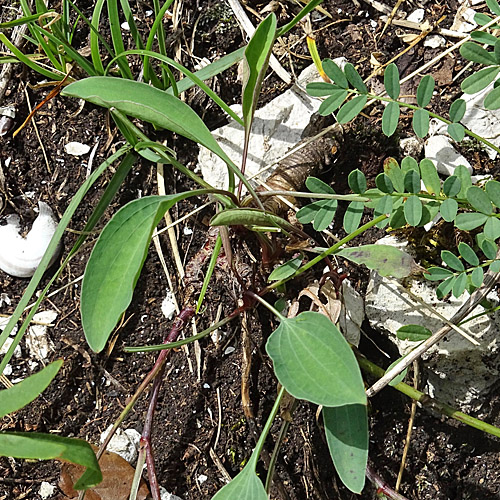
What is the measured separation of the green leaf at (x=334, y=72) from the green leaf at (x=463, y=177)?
0.84 ft

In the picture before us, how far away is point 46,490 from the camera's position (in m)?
1.40

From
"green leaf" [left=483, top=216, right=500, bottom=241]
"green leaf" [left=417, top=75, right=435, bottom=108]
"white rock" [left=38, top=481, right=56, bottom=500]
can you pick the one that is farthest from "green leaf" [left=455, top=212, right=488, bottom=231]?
"white rock" [left=38, top=481, right=56, bottom=500]

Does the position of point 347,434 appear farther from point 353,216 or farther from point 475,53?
point 475,53

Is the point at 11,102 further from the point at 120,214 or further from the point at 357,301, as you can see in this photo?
the point at 357,301

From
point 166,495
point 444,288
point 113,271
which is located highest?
point 113,271

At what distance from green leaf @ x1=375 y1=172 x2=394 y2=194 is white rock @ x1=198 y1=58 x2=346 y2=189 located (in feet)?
1.50

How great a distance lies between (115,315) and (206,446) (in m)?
0.70

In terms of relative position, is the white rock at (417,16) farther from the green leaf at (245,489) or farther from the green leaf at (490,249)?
the green leaf at (245,489)

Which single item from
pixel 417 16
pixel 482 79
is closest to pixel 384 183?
pixel 482 79

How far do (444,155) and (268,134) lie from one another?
0.42 meters

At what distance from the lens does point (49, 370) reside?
2.81 feet

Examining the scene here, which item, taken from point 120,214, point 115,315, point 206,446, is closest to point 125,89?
point 120,214

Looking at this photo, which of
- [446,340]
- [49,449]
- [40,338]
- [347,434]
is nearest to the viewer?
[49,449]

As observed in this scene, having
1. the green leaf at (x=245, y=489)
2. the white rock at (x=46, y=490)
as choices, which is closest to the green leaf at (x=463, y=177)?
the green leaf at (x=245, y=489)
